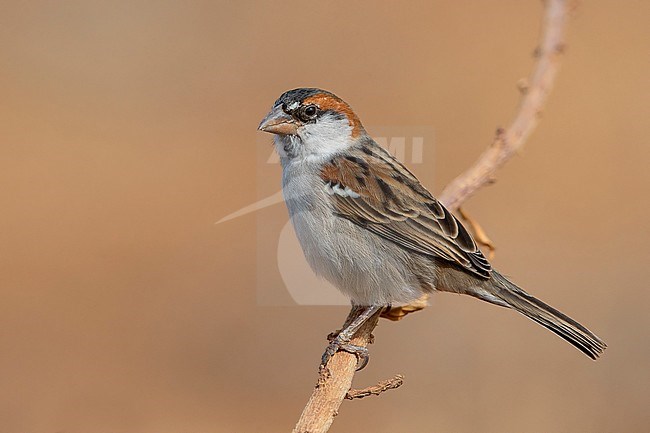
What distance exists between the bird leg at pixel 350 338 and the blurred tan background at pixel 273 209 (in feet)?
2.34

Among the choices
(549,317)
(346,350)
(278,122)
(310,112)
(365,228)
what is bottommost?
(346,350)

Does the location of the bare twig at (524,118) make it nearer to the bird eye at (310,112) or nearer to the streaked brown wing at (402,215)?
the streaked brown wing at (402,215)

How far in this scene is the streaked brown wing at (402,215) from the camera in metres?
3.84

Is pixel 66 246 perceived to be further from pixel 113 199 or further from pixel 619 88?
pixel 619 88

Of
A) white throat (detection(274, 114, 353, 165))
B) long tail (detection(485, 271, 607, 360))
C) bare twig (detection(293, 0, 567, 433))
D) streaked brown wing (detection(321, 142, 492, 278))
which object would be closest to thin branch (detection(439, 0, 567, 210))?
bare twig (detection(293, 0, 567, 433))

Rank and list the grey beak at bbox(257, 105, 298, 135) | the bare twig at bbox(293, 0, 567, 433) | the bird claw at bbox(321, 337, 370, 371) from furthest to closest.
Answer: the grey beak at bbox(257, 105, 298, 135) < the bird claw at bbox(321, 337, 370, 371) < the bare twig at bbox(293, 0, 567, 433)

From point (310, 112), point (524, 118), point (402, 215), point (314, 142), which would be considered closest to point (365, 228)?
point (402, 215)

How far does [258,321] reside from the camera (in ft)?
21.8

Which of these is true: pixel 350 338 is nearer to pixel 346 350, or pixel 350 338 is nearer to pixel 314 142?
pixel 346 350

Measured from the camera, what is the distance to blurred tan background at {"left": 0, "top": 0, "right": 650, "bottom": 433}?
5.91 metres

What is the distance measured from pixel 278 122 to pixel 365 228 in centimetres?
57

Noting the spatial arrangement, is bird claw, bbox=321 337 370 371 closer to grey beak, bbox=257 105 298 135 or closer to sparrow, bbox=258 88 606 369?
sparrow, bbox=258 88 606 369

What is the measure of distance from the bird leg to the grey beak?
806 millimetres

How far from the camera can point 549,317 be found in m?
3.66
